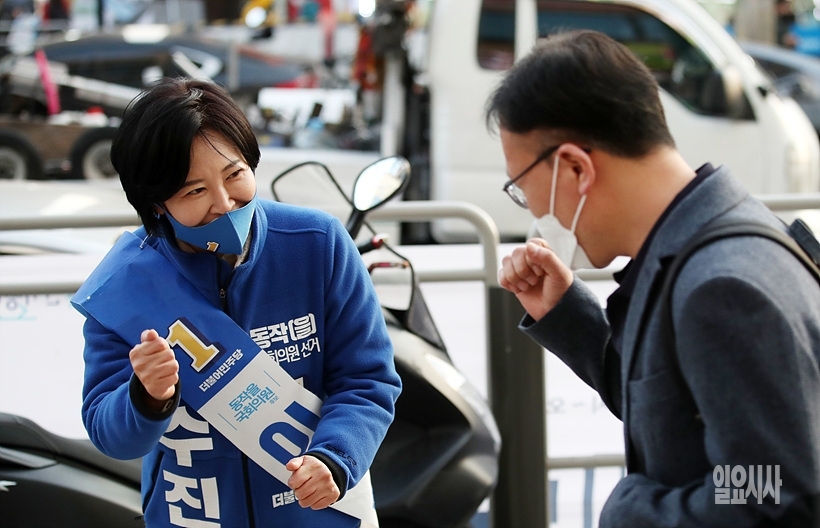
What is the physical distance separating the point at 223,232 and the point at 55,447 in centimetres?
107

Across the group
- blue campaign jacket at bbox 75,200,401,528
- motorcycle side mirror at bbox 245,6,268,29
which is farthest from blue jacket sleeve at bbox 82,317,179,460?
motorcycle side mirror at bbox 245,6,268,29

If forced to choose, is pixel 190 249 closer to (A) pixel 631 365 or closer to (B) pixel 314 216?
(B) pixel 314 216

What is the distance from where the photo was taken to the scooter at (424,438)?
2.47m

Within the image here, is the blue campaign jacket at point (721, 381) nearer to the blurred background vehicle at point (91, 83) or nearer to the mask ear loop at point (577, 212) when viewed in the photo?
the mask ear loop at point (577, 212)

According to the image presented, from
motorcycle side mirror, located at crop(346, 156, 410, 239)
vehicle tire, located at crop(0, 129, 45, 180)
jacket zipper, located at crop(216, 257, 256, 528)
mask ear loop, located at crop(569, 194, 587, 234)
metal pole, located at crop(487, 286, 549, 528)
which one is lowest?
vehicle tire, located at crop(0, 129, 45, 180)

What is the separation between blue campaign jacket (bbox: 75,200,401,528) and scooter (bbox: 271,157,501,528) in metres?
0.52

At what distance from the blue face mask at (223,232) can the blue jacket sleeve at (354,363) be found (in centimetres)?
17

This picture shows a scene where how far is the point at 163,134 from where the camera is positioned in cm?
175

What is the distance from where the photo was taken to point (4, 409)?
2943mm

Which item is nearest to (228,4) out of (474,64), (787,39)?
(787,39)

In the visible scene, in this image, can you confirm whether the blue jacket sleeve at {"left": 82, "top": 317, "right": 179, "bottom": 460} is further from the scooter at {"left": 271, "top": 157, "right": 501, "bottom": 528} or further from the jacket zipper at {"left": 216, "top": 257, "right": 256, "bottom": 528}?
the scooter at {"left": 271, "top": 157, "right": 501, "bottom": 528}

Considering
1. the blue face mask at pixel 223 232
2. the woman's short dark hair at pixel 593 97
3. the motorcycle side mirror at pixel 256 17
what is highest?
the woman's short dark hair at pixel 593 97

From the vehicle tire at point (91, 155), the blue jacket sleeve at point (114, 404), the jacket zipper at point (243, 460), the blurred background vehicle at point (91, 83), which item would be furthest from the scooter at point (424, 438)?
the vehicle tire at point (91, 155)

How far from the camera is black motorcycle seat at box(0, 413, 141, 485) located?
2.55m
